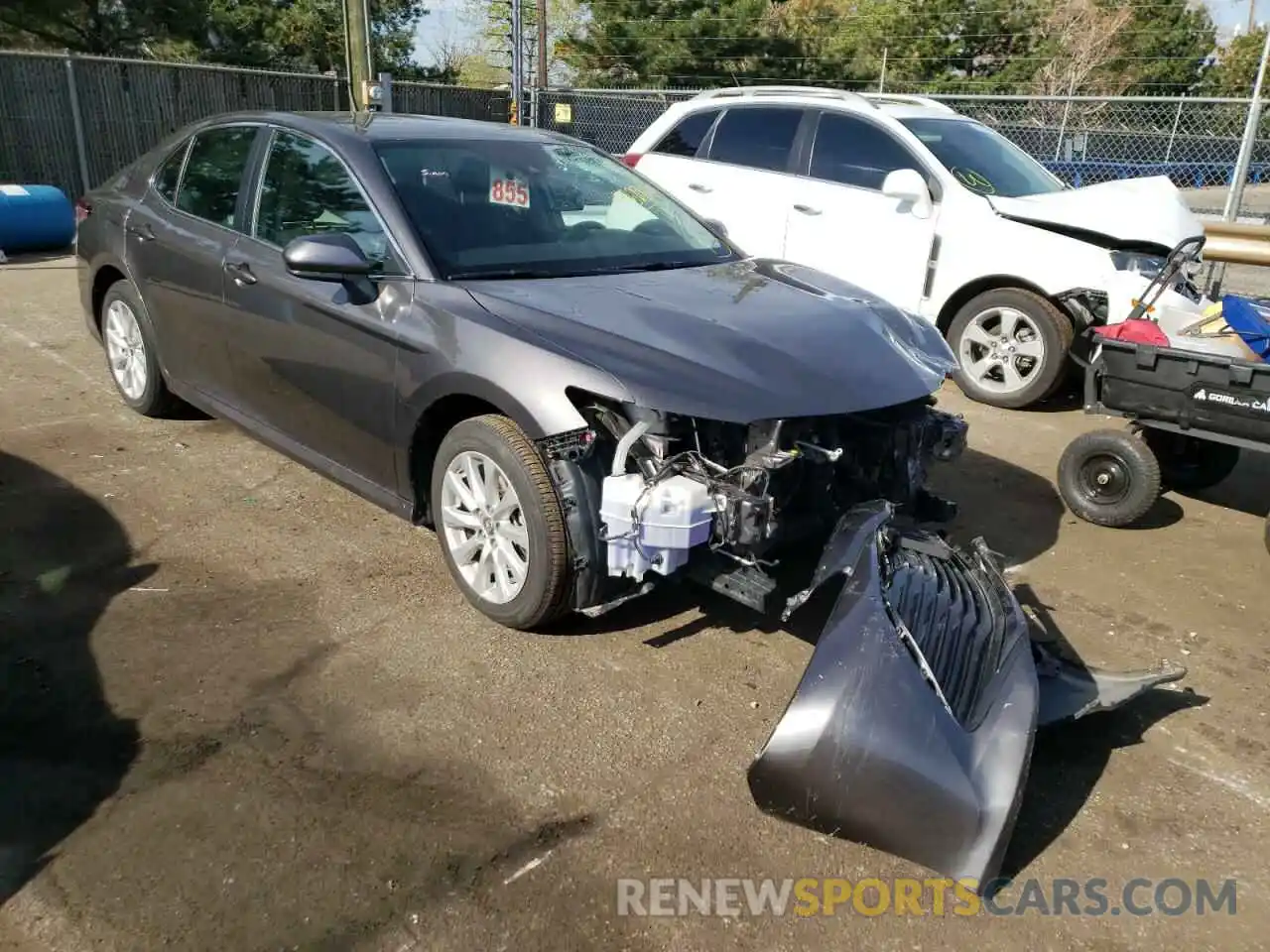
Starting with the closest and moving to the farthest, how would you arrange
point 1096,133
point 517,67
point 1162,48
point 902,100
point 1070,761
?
point 1070,761 → point 902,100 → point 517,67 → point 1096,133 → point 1162,48

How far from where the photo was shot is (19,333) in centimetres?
746

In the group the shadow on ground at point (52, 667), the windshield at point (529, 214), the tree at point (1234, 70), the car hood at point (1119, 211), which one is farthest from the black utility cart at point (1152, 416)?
the tree at point (1234, 70)

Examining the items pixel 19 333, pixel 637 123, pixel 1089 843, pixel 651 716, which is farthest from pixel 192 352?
pixel 637 123

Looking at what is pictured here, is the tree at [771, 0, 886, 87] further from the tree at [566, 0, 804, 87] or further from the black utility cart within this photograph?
the black utility cart

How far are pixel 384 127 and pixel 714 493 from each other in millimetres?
2410

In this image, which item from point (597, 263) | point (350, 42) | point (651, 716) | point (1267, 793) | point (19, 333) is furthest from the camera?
point (350, 42)

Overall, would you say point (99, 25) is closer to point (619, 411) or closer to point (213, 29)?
point (213, 29)

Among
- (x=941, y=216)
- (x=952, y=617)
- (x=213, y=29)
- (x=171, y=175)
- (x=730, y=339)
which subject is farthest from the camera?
(x=213, y=29)

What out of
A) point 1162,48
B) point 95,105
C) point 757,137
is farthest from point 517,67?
point 1162,48

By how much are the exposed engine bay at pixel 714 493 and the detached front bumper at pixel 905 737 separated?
43cm

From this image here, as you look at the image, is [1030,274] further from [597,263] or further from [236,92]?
[236,92]

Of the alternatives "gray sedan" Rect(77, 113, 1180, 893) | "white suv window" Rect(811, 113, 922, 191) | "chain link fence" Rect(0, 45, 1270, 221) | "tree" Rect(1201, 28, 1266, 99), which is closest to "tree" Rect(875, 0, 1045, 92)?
"tree" Rect(1201, 28, 1266, 99)

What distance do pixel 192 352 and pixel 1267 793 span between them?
15.4ft

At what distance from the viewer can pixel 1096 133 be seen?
18.8m
